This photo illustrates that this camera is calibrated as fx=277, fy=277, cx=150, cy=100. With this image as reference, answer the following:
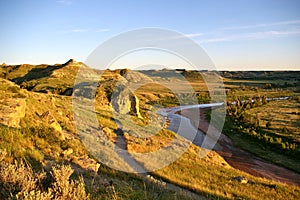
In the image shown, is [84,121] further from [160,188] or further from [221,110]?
[221,110]

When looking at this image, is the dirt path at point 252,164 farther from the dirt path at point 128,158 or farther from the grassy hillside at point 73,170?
the dirt path at point 128,158

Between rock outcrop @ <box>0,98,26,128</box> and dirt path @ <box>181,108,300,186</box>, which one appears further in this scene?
dirt path @ <box>181,108,300,186</box>

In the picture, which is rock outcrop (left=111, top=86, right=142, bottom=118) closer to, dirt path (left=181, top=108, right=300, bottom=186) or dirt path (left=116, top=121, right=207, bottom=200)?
dirt path (left=116, top=121, right=207, bottom=200)

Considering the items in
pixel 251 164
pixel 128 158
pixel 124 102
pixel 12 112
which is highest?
pixel 12 112

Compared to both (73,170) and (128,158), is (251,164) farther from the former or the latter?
(73,170)

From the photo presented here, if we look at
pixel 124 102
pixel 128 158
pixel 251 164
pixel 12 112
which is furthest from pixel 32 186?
pixel 124 102

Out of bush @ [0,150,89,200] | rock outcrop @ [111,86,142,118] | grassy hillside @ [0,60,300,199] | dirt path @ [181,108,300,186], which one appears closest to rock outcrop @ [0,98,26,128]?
grassy hillside @ [0,60,300,199]

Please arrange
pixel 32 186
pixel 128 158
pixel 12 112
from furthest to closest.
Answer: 1. pixel 128 158
2. pixel 12 112
3. pixel 32 186

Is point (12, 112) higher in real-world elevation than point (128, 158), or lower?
higher

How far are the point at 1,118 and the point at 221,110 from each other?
45.7 m

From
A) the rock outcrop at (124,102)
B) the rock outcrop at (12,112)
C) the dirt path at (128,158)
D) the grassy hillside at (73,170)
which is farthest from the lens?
the rock outcrop at (124,102)

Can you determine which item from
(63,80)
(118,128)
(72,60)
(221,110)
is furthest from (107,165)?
(72,60)

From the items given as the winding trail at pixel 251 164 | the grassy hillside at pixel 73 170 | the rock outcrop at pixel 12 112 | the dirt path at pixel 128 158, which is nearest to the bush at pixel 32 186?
the grassy hillside at pixel 73 170

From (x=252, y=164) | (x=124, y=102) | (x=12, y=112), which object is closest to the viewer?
(x=12, y=112)
